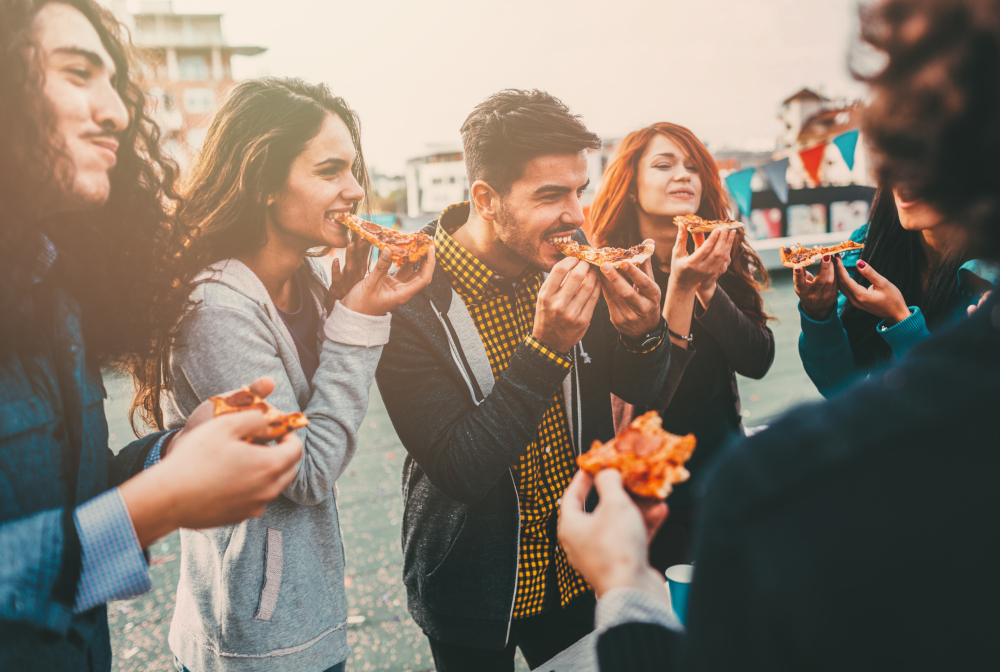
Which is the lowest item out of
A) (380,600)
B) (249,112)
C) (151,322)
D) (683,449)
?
(380,600)

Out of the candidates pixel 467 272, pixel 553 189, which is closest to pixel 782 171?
pixel 553 189

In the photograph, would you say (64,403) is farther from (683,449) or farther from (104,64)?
(683,449)

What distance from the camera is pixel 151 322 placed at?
1538 mm

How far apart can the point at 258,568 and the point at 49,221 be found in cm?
107

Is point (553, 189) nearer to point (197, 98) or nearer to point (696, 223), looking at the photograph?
point (696, 223)

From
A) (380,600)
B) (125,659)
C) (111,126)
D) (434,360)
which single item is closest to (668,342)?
(434,360)

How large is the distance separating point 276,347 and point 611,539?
3.87ft

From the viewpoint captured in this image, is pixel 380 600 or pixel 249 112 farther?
pixel 380 600

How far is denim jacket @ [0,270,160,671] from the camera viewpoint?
3.03 feet

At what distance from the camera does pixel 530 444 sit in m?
2.03

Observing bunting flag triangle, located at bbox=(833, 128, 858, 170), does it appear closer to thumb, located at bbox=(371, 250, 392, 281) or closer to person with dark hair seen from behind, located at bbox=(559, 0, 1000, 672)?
thumb, located at bbox=(371, 250, 392, 281)

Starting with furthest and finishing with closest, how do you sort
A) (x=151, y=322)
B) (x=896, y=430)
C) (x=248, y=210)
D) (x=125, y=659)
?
(x=125, y=659)
(x=248, y=210)
(x=151, y=322)
(x=896, y=430)

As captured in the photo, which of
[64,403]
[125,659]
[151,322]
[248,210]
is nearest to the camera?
[64,403]

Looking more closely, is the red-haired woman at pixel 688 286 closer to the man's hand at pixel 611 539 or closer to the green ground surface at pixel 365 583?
the green ground surface at pixel 365 583
